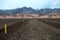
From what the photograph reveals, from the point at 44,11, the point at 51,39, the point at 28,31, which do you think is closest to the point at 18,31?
the point at 28,31

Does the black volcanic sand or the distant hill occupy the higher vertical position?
the distant hill

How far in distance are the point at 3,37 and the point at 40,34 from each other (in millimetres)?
1385

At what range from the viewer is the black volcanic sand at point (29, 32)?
629cm

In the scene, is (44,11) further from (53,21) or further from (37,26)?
(37,26)

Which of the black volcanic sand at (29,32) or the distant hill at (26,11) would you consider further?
the distant hill at (26,11)

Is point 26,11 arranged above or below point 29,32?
above

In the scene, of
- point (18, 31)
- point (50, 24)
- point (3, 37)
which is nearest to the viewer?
point (3, 37)

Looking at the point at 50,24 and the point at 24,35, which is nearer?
the point at 24,35

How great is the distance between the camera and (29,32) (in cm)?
667

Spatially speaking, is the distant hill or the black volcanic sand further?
the distant hill

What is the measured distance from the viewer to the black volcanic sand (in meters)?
6.29

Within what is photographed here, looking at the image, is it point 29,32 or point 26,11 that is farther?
point 26,11

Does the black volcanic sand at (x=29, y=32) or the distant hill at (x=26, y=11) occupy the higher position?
the distant hill at (x=26, y=11)

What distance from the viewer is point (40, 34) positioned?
6.75 m
